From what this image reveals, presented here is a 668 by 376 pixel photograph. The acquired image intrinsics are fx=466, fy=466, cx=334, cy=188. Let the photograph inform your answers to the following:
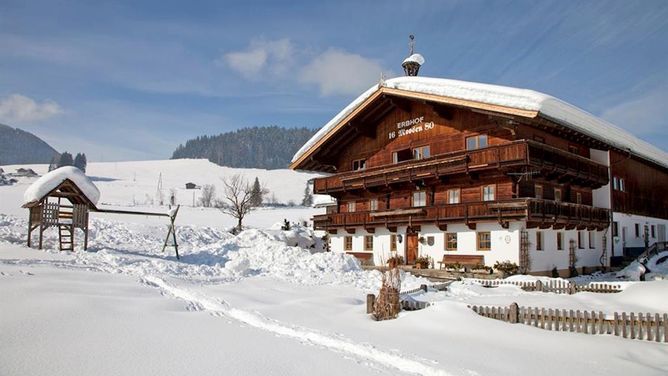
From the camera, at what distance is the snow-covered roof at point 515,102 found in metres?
22.0

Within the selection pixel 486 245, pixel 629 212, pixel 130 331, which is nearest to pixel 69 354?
pixel 130 331

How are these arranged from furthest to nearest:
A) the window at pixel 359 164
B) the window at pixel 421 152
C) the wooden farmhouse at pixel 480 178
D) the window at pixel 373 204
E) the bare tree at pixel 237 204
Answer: the bare tree at pixel 237 204 → the window at pixel 359 164 → the window at pixel 373 204 → the window at pixel 421 152 → the wooden farmhouse at pixel 480 178

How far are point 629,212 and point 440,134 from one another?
15371mm

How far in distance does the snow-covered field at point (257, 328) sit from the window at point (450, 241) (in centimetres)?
675

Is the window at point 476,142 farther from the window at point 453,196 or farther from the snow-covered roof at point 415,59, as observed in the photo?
the snow-covered roof at point 415,59

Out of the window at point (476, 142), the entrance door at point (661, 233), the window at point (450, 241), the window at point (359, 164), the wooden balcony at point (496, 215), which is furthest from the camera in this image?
the entrance door at point (661, 233)

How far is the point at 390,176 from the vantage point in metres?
29.1

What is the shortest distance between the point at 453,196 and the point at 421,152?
12.3 ft

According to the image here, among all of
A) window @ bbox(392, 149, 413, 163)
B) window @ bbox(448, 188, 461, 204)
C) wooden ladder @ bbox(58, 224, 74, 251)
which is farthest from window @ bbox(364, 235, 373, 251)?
wooden ladder @ bbox(58, 224, 74, 251)

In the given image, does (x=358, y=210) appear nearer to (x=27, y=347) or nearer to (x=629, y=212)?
(x=629, y=212)

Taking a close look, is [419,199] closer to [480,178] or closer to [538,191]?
[480,178]

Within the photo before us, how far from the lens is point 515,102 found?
22.1 metres

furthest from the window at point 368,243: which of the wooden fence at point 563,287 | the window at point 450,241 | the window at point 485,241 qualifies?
the wooden fence at point 563,287

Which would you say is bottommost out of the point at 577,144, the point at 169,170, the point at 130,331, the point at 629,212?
the point at 130,331
